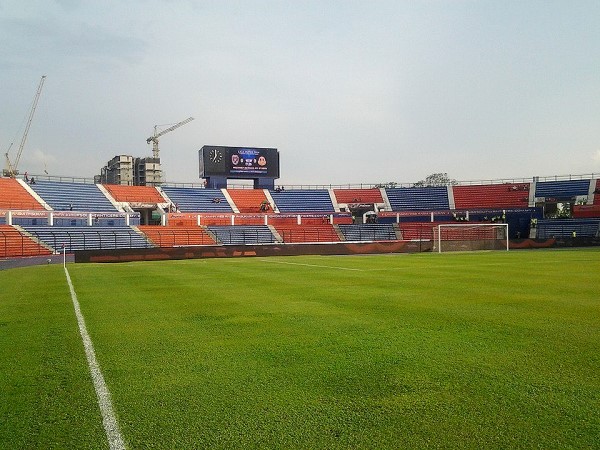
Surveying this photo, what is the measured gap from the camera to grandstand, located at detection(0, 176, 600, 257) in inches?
1964

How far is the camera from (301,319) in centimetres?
888

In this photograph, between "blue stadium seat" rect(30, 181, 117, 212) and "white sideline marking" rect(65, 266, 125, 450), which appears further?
"blue stadium seat" rect(30, 181, 117, 212)

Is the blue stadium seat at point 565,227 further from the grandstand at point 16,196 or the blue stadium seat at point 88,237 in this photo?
the grandstand at point 16,196

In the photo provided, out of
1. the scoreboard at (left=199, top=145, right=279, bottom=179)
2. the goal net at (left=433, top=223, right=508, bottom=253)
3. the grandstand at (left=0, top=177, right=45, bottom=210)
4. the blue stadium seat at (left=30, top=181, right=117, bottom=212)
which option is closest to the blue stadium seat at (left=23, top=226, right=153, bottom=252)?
the grandstand at (left=0, top=177, right=45, bottom=210)

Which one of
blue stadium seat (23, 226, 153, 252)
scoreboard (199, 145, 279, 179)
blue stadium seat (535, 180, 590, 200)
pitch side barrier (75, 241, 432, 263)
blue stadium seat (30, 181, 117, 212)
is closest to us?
pitch side barrier (75, 241, 432, 263)

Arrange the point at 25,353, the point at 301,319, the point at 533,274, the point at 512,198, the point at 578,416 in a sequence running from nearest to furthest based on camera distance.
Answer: the point at 578,416 < the point at 25,353 < the point at 301,319 < the point at 533,274 < the point at 512,198

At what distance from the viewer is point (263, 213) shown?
6650cm

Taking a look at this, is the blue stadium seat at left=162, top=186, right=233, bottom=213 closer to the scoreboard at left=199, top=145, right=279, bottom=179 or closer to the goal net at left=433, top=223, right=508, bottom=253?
the scoreboard at left=199, top=145, right=279, bottom=179

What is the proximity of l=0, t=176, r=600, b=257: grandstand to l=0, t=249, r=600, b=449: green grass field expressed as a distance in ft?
127

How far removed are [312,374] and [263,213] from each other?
2420 inches

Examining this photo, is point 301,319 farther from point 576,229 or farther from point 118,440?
point 576,229

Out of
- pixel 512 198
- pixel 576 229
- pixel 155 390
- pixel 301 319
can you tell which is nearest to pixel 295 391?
pixel 155 390

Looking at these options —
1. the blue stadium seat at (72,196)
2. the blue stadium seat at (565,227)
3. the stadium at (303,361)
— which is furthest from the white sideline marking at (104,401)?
the blue stadium seat at (565,227)

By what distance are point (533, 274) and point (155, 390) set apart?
16.5 meters
